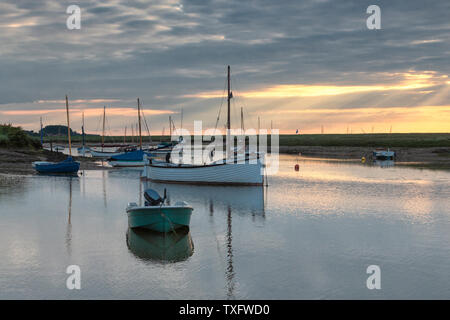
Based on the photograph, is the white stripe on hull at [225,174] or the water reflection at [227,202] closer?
the water reflection at [227,202]

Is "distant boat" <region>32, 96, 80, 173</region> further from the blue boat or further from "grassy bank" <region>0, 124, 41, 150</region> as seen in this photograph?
"grassy bank" <region>0, 124, 41, 150</region>

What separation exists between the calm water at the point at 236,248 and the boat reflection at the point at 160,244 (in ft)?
0.16

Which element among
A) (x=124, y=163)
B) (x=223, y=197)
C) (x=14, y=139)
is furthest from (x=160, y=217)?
(x=14, y=139)

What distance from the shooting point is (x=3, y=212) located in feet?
97.6

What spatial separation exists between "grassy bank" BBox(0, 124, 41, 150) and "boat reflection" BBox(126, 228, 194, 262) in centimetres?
6194

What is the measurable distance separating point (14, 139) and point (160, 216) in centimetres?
6567

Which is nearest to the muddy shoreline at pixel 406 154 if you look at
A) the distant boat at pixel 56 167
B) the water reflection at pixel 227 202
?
the water reflection at pixel 227 202

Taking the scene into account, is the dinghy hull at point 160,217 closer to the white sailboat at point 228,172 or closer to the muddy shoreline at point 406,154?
the white sailboat at point 228,172

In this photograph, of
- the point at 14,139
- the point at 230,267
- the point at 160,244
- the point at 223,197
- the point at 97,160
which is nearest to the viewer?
the point at 230,267

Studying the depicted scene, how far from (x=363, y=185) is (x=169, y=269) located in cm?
3494

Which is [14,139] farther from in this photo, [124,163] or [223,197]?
[223,197]

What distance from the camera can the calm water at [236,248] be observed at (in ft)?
50.9

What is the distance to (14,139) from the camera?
7888cm
